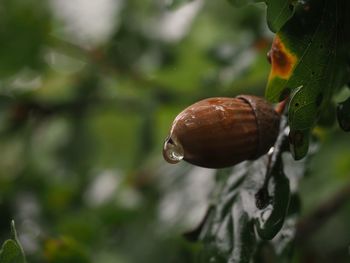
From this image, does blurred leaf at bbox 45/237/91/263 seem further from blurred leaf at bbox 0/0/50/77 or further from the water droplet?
blurred leaf at bbox 0/0/50/77

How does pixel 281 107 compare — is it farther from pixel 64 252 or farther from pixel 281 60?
pixel 64 252

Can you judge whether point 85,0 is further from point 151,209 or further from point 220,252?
point 220,252

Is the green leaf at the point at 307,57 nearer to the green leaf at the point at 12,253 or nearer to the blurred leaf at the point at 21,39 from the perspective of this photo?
the green leaf at the point at 12,253

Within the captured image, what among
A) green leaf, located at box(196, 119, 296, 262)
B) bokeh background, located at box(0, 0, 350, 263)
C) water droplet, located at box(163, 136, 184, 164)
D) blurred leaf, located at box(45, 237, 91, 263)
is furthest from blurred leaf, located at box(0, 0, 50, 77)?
water droplet, located at box(163, 136, 184, 164)

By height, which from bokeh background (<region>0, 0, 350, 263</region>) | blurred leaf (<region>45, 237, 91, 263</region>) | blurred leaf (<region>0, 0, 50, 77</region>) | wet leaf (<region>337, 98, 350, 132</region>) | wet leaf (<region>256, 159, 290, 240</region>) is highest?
blurred leaf (<region>0, 0, 50, 77</region>)

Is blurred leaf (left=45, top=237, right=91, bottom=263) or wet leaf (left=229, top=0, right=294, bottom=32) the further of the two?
blurred leaf (left=45, top=237, right=91, bottom=263)

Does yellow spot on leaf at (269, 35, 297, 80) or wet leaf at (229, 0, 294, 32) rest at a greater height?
wet leaf at (229, 0, 294, 32)
